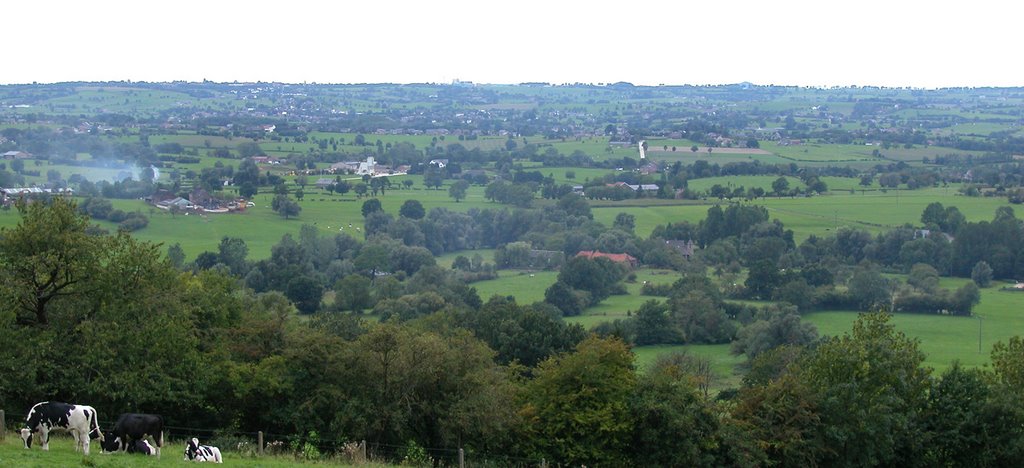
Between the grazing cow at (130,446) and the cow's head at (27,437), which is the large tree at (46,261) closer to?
the cow's head at (27,437)

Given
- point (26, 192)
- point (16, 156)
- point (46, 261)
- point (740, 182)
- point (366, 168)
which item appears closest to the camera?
point (46, 261)

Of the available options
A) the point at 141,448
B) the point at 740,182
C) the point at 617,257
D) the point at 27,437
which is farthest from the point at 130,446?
the point at 740,182

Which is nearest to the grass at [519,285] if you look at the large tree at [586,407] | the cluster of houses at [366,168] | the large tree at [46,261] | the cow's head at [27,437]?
the large tree at [586,407]

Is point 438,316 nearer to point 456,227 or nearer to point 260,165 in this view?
point 456,227

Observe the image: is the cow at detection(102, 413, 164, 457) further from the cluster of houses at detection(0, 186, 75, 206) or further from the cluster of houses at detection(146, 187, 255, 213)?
the cluster of houses at detection(146, 187, 255, 213)

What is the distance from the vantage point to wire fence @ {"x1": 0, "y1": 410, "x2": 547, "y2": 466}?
58.0 feet

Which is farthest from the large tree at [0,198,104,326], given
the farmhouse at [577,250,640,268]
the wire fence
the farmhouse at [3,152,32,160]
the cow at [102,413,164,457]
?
the farmhouse at [3,152,32,160]

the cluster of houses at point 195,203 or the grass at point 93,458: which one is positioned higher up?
the grass at point 93,458

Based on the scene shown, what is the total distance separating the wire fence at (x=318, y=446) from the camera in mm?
17688

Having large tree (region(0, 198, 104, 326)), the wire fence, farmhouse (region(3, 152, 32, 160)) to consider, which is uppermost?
large tree (region(0, 198, 104, 326))

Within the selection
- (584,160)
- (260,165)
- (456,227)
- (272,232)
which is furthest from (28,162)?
(584,160)

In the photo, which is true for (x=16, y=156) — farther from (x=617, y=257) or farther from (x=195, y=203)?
(x=617, y=257)

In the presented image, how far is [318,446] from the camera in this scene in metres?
19.1

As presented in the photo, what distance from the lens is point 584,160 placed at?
12406 cm
